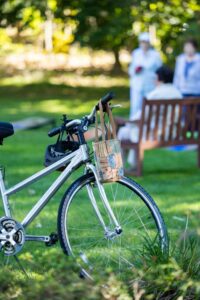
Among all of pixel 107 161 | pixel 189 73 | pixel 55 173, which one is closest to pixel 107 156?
pixel 107 161

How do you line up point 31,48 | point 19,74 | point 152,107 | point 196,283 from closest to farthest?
point 196,283
point 152,107
point 19,74
point 31,48

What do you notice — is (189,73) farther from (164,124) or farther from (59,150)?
(59,150)

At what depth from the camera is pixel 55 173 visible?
34.2 ft

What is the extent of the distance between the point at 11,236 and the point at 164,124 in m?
6.12

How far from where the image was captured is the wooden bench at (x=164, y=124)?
11.4m

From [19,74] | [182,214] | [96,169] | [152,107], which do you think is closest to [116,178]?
[96,169]

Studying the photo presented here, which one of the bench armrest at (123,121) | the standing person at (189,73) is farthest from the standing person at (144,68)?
the bench armrest at (123,121)

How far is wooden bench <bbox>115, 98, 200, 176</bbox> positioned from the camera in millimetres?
11359

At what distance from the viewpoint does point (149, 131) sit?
37.6 ft

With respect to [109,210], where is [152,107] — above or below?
below

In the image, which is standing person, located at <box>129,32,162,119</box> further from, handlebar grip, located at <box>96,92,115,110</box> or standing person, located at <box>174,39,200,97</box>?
handlebar grip, located at <box>96,92,115,110</box>

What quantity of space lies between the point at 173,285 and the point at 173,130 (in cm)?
697

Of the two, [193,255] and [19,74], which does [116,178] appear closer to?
[193,255]

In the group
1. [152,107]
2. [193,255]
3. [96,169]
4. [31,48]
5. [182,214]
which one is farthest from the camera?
[31,48]
